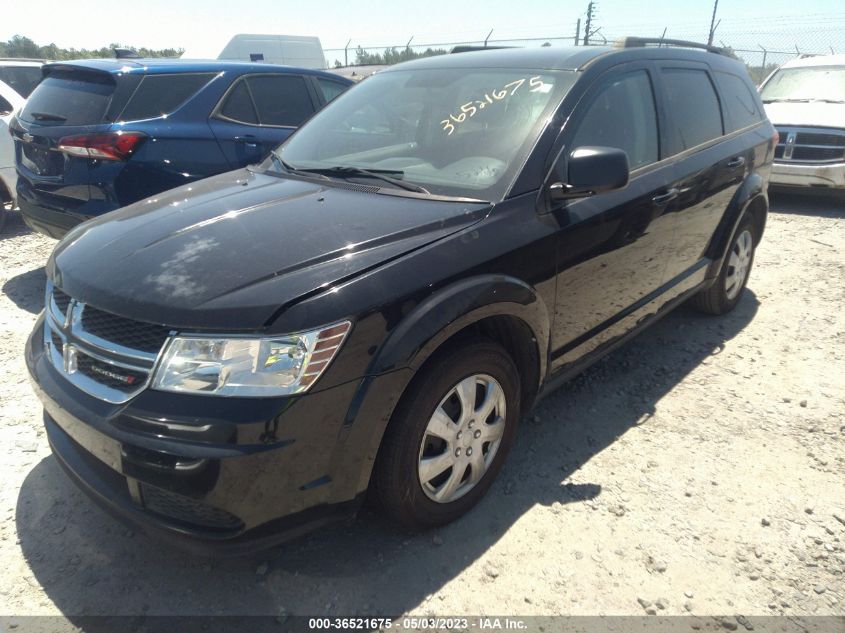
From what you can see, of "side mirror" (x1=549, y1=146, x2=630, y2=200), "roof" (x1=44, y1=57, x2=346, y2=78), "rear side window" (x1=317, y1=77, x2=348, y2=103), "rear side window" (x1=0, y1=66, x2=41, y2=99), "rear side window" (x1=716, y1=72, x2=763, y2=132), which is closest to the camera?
"side mirror" (x1=549, y1=146, x2=630, y2=200)

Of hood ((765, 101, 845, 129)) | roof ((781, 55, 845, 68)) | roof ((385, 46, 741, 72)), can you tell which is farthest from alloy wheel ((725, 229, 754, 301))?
roof ((781, 55, 845, 68))

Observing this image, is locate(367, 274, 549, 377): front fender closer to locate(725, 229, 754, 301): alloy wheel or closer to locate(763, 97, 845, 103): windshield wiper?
locate(725, 229, 754, 301): alloy wheel

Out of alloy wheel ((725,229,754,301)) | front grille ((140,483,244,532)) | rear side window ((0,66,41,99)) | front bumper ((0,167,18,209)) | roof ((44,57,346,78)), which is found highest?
roof ((44,57,346,78))

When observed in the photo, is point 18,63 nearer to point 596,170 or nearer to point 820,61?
point 596,170

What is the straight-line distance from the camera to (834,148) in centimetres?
734

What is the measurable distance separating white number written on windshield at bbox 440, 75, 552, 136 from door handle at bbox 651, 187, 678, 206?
0.85m

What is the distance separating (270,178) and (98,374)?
52.0 inches

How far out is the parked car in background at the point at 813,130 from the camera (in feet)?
24.2

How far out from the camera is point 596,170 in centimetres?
240

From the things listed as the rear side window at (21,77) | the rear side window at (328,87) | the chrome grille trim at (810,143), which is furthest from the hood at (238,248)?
the chrome grille trim at (810,143)

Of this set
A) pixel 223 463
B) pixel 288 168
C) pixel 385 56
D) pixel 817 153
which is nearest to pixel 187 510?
pixel 223 463

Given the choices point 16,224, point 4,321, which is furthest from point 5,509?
point 16,224

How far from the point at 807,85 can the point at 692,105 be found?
675 cm

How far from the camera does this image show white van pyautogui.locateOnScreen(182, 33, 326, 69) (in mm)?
14070
